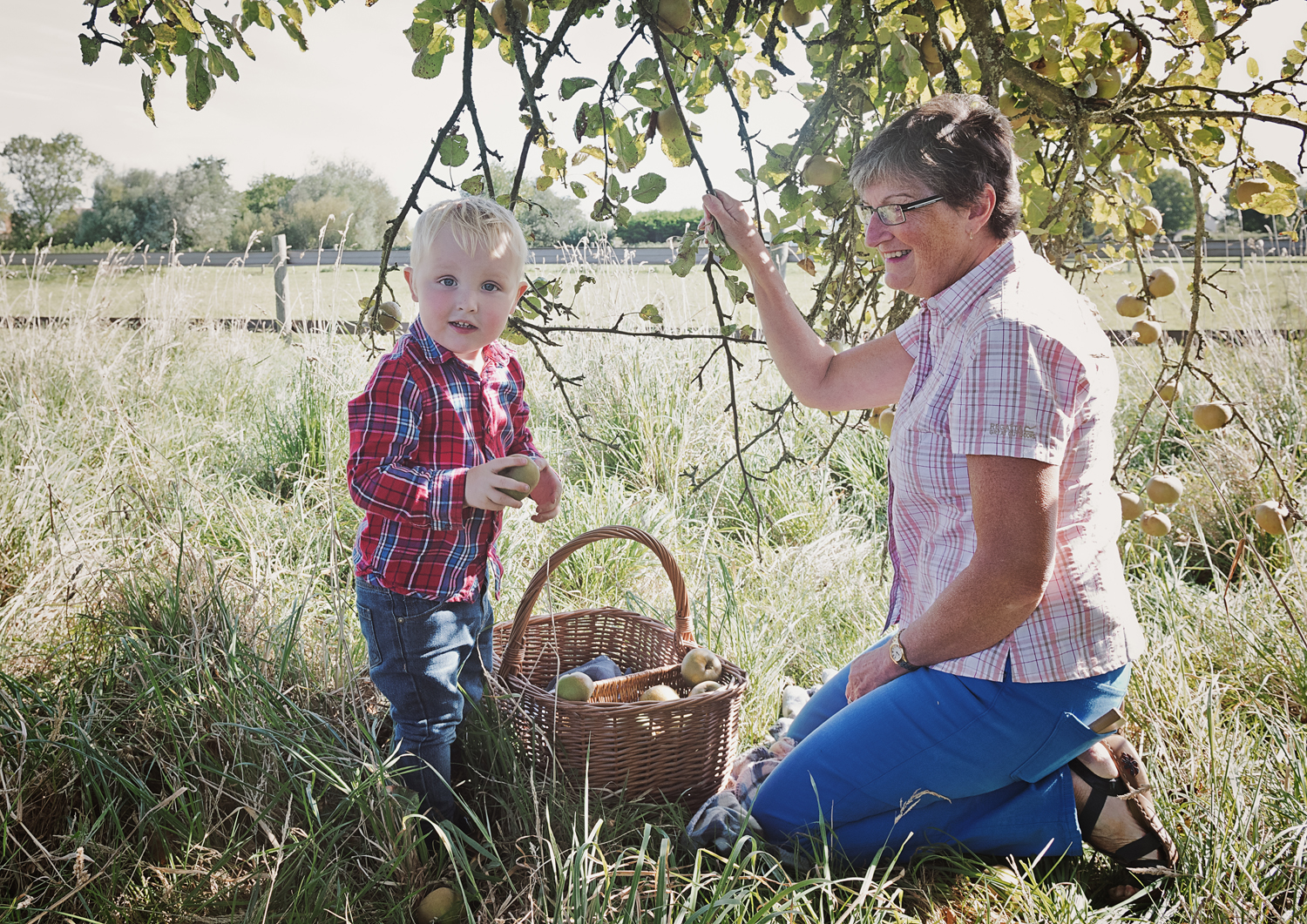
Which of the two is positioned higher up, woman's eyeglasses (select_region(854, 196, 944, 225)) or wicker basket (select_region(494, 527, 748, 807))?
woman's eyeglasses (select_region(854, 196, 944, 225))

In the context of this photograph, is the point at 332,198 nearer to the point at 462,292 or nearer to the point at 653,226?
the point at 653,226

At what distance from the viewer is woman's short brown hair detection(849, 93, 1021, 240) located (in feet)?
4.99

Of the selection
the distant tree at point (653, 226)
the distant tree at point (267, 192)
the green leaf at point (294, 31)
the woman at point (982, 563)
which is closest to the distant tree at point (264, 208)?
the distant tree at point (267, 192)

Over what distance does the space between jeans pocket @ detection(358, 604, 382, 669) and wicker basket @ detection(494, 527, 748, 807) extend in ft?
0.96

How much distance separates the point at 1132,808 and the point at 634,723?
38.3 inches

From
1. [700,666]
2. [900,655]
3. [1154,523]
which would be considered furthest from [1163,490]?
[700,666]

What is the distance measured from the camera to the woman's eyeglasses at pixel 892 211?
1.56 metres

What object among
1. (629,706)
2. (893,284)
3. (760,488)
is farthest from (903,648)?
(760,488)

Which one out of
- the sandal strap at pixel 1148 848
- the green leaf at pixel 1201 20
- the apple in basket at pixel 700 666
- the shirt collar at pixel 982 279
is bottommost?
the sandal strap at pixel 1148 848

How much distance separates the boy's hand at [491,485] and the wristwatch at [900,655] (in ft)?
2.48

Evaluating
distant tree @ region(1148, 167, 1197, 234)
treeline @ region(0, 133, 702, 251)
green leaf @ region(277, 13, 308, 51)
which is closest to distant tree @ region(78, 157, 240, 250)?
treeline @ region(0, 133, 702, 251)

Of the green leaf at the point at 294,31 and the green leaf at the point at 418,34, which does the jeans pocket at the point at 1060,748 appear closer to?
the green leaf at the point at 418,34

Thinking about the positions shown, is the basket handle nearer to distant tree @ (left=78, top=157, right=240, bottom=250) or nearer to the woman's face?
the woman's face

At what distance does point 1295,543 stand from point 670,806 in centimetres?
254
